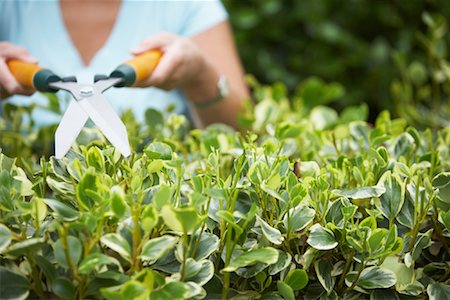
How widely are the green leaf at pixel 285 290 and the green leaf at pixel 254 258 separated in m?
0.04

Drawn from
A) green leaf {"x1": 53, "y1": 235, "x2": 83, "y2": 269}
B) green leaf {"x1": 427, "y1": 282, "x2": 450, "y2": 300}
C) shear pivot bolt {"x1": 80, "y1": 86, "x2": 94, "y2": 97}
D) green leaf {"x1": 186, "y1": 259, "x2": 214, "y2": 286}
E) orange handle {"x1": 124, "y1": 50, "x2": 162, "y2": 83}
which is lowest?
green leaf {"x1": 427, "y1": 282, "x2": 450, "y2": 300}

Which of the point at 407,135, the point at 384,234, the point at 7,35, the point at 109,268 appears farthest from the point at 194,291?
the point at 7,35

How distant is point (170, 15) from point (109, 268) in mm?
984

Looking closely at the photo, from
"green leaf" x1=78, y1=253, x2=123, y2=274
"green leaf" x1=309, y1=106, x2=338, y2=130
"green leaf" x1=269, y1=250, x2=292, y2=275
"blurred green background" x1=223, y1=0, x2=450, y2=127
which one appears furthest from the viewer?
"blurred green background" x1=223, y1=0, x2=450, y2=127

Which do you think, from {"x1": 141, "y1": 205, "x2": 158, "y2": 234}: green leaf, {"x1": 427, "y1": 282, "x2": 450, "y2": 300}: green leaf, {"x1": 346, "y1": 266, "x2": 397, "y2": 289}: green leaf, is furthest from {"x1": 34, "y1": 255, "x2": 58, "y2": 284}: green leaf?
{"x1": 427, "y1": 282, "x2": 450, "y2": 300}: green leaf

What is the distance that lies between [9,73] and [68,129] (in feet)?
0.81

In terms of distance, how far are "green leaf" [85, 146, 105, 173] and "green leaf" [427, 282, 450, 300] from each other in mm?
430

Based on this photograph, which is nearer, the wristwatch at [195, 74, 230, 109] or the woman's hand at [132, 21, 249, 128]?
the woman's hand at [132, 21, 249, 128]

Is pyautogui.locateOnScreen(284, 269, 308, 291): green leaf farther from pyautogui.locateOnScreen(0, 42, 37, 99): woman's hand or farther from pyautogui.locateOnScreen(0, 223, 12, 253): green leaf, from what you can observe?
pyautogui.locateOnScreen(0, 42, 37, 99): woman's hand

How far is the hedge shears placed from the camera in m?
0.82

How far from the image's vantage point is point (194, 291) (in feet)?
2.27

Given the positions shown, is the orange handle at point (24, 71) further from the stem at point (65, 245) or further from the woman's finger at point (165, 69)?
the stem at point (65, 245)

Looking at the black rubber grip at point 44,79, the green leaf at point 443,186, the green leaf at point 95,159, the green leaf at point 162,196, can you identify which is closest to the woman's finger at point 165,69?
the black rubber grip at point 44,79

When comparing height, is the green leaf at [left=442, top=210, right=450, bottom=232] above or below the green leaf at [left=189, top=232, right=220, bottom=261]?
below
